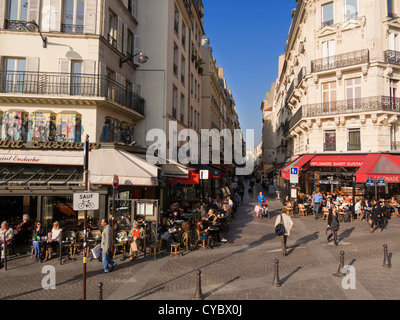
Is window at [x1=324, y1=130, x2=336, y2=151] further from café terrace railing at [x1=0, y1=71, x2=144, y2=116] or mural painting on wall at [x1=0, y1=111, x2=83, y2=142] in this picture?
mural painting on wall at [x1=0, y1=111, x2=83, y2=142]

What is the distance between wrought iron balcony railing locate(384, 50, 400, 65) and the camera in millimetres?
18766

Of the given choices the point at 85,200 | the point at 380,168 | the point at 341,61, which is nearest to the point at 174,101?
the point at 341,61

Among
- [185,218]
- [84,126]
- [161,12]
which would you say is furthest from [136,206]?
[161,12]

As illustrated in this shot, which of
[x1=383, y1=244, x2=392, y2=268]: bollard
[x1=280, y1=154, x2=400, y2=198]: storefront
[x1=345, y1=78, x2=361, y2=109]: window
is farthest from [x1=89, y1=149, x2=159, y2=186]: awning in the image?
[x1=345, y1=78, x2=361, y2=109]: window

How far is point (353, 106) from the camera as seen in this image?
19.5 metres

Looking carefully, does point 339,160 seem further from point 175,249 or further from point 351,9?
point 175,249

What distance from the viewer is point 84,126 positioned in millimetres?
12969

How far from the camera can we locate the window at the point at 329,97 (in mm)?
20516

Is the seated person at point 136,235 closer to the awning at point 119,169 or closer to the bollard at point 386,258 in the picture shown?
the awning at point 119,169

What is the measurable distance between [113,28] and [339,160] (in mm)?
17751

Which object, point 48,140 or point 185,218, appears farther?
point 185,218
